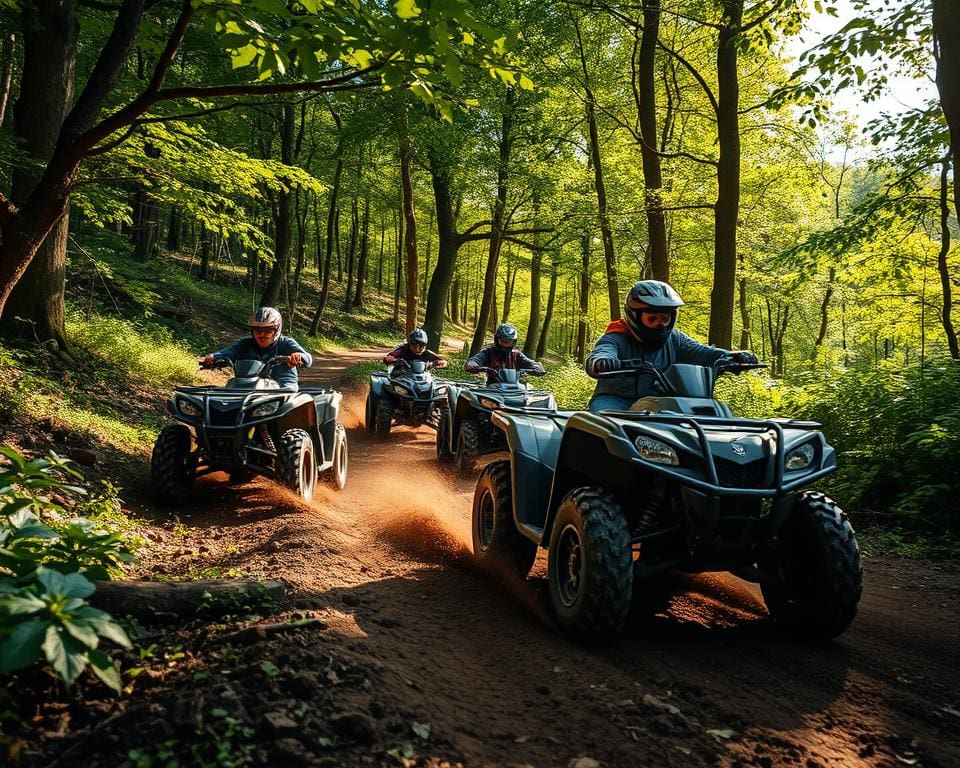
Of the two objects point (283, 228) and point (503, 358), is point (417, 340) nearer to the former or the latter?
point (503, 358)

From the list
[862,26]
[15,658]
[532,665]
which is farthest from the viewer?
[862,26]

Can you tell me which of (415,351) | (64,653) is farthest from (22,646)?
(415,351)

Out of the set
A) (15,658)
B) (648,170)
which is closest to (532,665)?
(15,658)

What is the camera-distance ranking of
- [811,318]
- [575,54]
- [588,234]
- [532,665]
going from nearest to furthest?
[532,665] → [575,54] → [588,234] → [811,318]

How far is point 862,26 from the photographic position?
7359 mm

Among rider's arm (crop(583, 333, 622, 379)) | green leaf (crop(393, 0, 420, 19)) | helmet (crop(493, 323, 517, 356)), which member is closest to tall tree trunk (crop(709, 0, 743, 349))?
helmet (crop(493, 323, 517, 356))

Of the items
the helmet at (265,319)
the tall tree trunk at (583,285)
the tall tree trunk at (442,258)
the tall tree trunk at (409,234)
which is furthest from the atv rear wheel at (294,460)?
the tall tree trunk at (442,258)

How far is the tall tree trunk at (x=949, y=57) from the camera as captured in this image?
6.45m

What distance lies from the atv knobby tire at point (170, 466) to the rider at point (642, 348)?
3925 mm

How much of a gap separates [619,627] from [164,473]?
4563 mm

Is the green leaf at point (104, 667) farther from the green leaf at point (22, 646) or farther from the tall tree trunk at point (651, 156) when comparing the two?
the tall tree trunk at point (651, 156)

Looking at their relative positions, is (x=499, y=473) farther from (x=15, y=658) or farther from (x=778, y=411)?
(x=778, y=411)

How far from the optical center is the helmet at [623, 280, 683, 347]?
4668 mm

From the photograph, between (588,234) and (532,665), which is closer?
(532,665)
